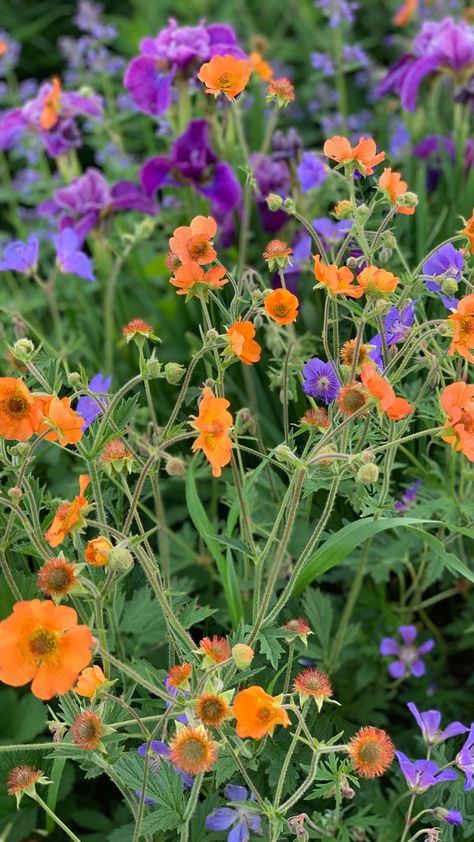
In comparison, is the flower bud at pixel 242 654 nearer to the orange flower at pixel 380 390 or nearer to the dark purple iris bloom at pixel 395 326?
the orange flower at pixel 380 390

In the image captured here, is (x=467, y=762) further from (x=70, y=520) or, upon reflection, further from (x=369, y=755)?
(x=70, y=520)

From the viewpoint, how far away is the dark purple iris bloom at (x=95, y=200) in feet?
5.25

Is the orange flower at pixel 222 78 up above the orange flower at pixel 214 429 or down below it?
above

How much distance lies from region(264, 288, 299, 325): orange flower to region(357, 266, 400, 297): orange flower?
6 cm

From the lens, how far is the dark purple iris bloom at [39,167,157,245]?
160 centimetres

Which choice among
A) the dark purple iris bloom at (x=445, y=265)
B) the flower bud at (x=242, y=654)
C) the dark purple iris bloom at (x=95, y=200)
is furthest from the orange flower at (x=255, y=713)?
the dark purple iris bloom at (x=95, y=200)

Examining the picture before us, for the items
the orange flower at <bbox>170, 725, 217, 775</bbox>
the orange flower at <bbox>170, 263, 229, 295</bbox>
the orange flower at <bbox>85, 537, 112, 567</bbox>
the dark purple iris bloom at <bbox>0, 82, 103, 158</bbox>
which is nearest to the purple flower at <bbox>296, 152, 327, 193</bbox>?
the dark purple iris bloom at <bbox>0, 82, 103, 158</bbox>

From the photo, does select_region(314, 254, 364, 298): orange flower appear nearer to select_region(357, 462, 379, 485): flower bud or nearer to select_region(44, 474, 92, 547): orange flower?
select_region(357, 462, 379, 485): flower bud

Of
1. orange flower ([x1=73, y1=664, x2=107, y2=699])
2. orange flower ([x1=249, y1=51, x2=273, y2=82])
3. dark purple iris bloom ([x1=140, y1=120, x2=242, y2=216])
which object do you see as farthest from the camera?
dark purple iris bloom ([x1=140, y1=120, x2=242, y2=216])

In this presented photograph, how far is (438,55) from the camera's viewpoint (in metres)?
1.64

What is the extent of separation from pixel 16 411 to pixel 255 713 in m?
0.31

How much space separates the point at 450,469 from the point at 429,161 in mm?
837

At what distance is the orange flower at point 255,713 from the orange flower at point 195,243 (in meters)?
0.38

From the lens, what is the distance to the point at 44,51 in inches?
124
